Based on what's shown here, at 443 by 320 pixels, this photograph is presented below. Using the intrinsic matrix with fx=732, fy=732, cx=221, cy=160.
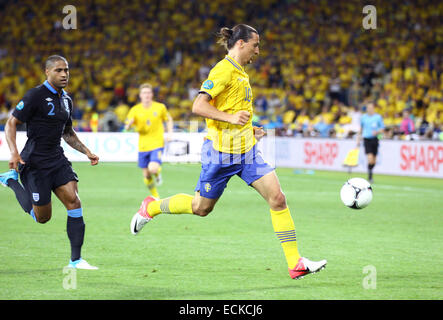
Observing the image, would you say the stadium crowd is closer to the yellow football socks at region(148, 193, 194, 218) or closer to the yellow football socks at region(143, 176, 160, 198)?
the yellow football socks at region(143, 176, 160, 198)

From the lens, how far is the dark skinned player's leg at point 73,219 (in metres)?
7.35

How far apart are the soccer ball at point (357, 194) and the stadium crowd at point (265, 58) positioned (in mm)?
13447

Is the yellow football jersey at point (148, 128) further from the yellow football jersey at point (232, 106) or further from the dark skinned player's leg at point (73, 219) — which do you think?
the yellow football jersey at point (232, 106)

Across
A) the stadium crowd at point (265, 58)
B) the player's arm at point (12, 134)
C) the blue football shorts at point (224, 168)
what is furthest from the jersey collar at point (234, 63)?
the stadium crowd at point (265, 58)

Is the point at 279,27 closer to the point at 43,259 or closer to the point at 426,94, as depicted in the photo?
the point at 426,94

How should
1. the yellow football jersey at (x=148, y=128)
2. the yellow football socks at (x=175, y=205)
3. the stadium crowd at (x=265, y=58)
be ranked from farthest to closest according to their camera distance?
the stadium crowd at (x=265, y=58) < the yellow football jersey at (x=148, y=128) < the yellow football socks at (x=175, y=205)

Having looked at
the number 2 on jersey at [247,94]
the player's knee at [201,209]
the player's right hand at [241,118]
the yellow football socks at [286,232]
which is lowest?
the yellow football socks at [286,232]

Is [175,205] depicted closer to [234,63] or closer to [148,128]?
[234,63]

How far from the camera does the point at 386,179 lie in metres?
20.5

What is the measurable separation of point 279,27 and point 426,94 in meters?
11.0

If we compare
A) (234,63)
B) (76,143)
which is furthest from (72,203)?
(234,63)

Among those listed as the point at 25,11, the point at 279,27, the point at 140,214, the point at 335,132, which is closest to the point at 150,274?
the point at 140,214

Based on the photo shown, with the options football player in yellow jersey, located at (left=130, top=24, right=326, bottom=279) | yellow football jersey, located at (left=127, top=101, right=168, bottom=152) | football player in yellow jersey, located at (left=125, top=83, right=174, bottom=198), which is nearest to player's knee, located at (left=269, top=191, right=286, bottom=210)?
football player in yellow jersey, located at (left=130, top=24, right=326, bottom=279)

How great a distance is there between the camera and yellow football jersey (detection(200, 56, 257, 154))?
6.92 meters
